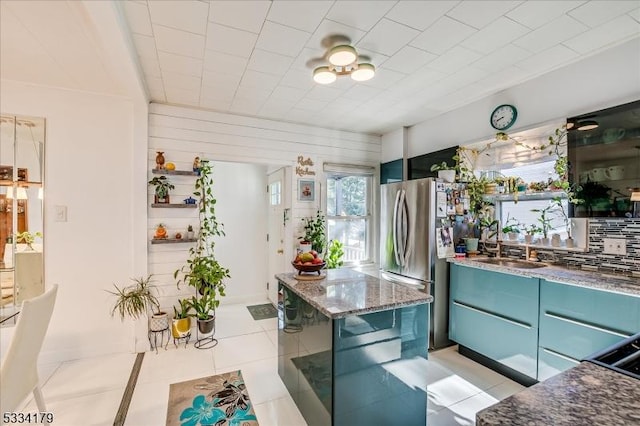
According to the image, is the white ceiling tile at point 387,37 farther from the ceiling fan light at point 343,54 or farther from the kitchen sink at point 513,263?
the kitchen sink at point 513,263

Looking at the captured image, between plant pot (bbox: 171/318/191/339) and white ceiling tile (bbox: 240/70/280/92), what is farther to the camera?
plant pot (bbox: 171/318/191/339)

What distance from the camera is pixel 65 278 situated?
2867 mm

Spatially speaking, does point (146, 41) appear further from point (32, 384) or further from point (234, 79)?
point (32, 384)

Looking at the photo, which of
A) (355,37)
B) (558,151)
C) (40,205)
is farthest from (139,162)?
(558,151)

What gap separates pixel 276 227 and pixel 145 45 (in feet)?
9.44

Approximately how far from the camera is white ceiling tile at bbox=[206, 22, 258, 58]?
202 cm

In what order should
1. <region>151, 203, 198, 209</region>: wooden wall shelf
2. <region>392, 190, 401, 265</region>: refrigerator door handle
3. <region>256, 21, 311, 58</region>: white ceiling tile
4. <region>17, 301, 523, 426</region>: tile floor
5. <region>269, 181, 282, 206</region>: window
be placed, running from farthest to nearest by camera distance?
1. <region>269, 181, 282, 206</region>: window
2. <region>392, 190, 401, 265</region>: refrigerator door handle
3. <region>151, 203, 198, 209</region>: wooden wall shelf
4. <region>17, 301, 523, 426</region>: tile floor
5. <region>256, 21, 311, 58</region>: white ceiling tile

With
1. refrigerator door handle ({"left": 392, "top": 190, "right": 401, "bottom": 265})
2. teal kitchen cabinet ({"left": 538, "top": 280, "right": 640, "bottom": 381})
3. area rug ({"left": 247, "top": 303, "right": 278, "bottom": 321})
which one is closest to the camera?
teal kitchen cabinet ({"left": 538, "top": 280, "right": 640, "bottom": 381})

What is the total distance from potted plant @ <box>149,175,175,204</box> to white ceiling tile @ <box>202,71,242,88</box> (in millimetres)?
1175

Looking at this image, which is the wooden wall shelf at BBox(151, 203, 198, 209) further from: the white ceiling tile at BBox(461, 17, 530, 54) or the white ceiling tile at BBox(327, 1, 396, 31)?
the white ceiling tile at BBox(461, 17, 530, 54)

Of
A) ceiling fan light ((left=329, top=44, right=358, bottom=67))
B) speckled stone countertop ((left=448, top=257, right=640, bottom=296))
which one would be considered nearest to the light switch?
ceiling fan light ((left=329, top=44, right=358, bottom=67))

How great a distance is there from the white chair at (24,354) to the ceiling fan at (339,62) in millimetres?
2358

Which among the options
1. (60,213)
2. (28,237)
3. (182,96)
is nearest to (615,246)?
(182,96)

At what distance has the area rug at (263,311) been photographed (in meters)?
4.17
